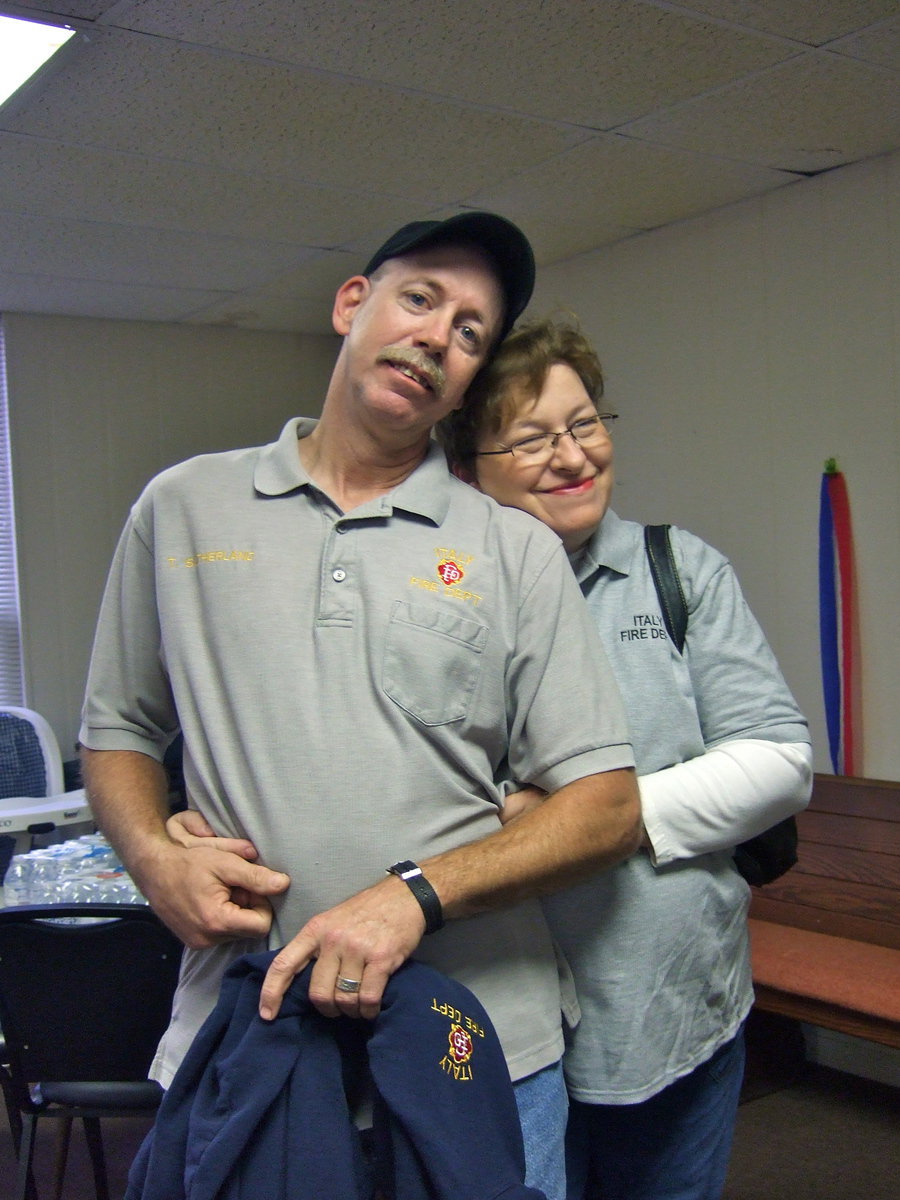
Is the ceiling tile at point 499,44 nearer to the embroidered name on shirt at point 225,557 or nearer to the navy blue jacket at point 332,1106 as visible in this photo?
the embroidered name on shirt at point 225,557

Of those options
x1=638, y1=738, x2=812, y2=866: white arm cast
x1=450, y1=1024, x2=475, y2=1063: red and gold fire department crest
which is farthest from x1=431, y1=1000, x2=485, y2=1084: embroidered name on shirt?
x1=638, y1=738, x2=812, y2=866: white arm cast

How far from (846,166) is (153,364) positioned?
320cm

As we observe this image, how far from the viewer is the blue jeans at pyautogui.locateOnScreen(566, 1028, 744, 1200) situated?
146 cm

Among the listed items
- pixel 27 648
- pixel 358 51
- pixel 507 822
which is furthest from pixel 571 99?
pixel 27 648

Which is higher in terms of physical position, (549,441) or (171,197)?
(171,197)

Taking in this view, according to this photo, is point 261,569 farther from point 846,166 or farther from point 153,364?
point 153,364

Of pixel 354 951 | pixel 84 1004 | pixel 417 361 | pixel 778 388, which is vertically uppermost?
pixel 778 388

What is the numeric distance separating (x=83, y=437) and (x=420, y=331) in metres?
4.10

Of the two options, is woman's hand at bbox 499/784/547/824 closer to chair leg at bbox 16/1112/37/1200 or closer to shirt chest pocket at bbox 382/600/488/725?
shirt chest pocket at bbox 382/600/488/725

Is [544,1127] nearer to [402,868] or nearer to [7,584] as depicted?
[402,868]

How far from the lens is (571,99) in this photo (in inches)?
108

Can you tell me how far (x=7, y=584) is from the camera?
16.4 ft

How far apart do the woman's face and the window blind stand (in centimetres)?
A: 398

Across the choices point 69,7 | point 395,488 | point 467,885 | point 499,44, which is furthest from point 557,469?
point 69,7
